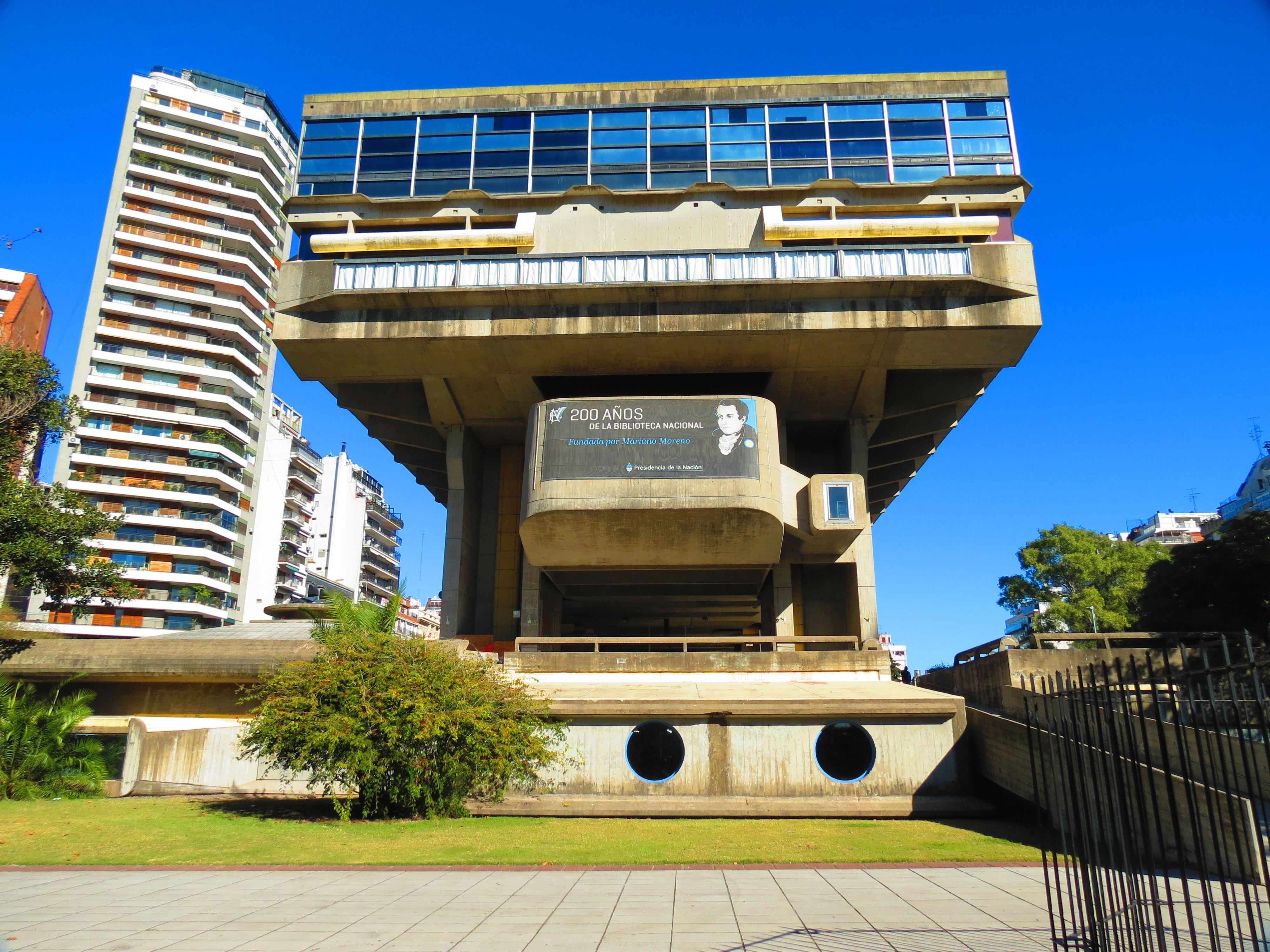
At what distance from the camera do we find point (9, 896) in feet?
32.4

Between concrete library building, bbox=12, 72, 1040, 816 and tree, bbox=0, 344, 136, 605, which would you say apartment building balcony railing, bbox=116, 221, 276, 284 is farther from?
tree, bbox=0, 344, 136, 605

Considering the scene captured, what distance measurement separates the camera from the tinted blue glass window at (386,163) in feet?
119

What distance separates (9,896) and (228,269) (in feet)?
228

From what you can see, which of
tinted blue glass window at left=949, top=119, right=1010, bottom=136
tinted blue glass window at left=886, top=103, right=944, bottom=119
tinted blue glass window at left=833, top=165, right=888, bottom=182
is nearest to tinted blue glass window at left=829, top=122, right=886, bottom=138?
tinted blue glass window at left=886, top=103, right=944, bottom=119

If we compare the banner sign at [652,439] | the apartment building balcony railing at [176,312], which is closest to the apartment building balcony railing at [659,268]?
the banner sign at [652,439]

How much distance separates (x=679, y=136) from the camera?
36.5 metres

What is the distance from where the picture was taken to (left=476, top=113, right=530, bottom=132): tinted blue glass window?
36625 millimetres

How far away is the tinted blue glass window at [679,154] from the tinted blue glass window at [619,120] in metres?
1.45

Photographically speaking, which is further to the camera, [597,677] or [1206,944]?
[597,677]

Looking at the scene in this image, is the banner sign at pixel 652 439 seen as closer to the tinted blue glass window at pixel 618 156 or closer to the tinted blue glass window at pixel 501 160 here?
the tinted blue glass window at pixel 618 156

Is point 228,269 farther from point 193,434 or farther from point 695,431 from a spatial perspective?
point 695,431

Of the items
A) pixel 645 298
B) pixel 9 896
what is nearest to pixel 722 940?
pixel 9 896

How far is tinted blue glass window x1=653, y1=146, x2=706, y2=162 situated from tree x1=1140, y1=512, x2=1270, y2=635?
31.2m

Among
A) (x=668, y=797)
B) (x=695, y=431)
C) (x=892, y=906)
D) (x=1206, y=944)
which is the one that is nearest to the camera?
(x=1206, y=944)
